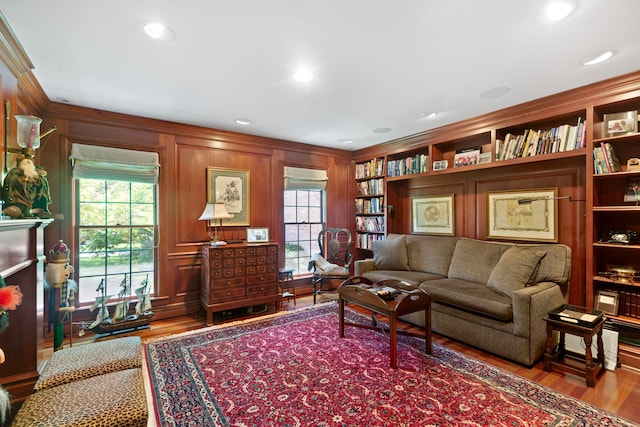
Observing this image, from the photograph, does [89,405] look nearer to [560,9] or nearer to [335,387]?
[335,387]

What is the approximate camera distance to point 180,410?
76.7 inches

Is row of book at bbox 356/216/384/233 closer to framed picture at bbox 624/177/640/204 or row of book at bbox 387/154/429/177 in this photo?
row of book at bbox 387/154/429/177

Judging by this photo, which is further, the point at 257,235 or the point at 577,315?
the point at 257,235

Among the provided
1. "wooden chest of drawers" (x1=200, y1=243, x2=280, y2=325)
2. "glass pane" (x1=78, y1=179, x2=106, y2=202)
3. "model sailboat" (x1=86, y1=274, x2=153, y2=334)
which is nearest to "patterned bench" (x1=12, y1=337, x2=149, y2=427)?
"model sailboat" (x1=86, y1=274, x2=153, y2=334)

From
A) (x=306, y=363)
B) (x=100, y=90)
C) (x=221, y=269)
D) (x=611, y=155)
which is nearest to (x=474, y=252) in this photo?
(x=611, y=155)

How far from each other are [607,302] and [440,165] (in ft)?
7.22

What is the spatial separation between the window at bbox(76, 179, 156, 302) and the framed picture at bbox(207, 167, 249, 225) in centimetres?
71

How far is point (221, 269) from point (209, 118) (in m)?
1.84

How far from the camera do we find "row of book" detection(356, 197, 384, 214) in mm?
4894

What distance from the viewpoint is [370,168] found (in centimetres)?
505

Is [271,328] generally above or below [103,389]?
below

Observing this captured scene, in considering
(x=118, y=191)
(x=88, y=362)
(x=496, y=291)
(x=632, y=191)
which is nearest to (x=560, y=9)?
(x=632, y=191)

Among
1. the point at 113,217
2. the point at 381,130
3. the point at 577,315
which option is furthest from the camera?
the point at 381,130

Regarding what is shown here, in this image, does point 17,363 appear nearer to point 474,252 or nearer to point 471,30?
point 471,30
